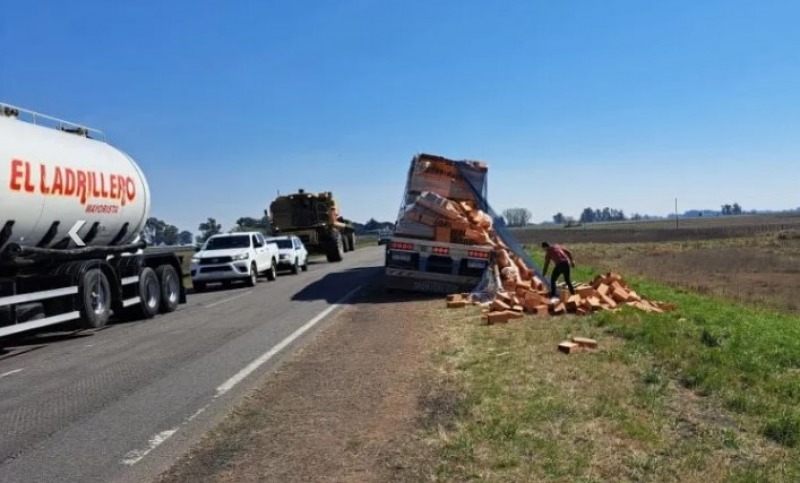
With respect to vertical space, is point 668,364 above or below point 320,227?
below

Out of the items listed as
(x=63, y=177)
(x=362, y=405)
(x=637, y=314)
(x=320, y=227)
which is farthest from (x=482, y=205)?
(x=320, y=227)

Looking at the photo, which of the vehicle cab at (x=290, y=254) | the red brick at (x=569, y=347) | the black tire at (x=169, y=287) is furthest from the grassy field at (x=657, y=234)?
the red brick at (x=569, y=347)

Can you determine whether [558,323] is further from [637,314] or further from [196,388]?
[196,388]

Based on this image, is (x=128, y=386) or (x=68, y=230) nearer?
(x=128, y=386)

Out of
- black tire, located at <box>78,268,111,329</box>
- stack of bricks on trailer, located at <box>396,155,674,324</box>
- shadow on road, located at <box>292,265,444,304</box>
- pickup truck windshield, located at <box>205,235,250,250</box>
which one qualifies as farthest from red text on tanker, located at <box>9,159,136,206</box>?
pickup truck windshield, located at <box>205,235,250,250</box>

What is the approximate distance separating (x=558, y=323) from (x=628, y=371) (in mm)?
4096

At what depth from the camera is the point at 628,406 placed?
6770 mm

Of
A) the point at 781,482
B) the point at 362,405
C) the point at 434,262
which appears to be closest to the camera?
the point at 781,482

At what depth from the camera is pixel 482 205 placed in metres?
20.7

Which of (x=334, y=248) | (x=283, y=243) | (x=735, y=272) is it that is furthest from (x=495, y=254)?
(x=735, y=272)

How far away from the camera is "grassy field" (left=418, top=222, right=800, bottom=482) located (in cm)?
526

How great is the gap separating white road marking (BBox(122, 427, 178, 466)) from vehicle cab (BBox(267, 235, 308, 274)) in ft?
77.1

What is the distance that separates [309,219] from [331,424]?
107 ft

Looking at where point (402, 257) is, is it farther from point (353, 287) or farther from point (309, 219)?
point (309, 219)
